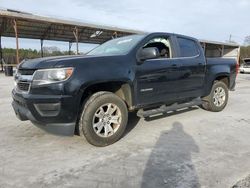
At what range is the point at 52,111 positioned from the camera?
400 cm

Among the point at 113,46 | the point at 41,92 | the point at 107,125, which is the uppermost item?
the point at 113,46

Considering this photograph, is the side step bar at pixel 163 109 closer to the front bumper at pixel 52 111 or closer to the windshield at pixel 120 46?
the windshield at pixel 120 46

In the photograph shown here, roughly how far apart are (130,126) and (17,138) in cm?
218

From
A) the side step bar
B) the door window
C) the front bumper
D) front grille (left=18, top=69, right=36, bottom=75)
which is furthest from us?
the door window

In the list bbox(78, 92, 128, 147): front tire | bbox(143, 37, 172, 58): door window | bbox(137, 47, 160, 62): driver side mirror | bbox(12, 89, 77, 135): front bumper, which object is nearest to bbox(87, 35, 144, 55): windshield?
bbox(137, 47, 160, 62): driver side mirror

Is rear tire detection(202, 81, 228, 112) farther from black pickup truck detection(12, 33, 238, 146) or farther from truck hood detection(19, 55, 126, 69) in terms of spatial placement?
truck hood detection(19, 55, 126, 69)

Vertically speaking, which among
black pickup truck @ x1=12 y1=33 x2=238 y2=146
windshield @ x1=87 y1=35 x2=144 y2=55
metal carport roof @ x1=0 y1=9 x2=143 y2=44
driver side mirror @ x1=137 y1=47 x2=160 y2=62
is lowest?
black pickup truck @ x1=12 y1=33 x2=238 y2=146

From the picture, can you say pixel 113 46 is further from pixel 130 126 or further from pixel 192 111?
pixel 192 111

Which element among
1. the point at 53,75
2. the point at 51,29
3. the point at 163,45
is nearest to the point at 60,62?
the point at 53,75

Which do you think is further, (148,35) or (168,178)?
(148,35)

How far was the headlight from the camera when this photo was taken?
156 inches

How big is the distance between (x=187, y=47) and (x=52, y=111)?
11.5ft

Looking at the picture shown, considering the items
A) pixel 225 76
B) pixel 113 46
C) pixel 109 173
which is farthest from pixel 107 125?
pixel 225 76

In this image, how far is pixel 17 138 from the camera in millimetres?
4820
